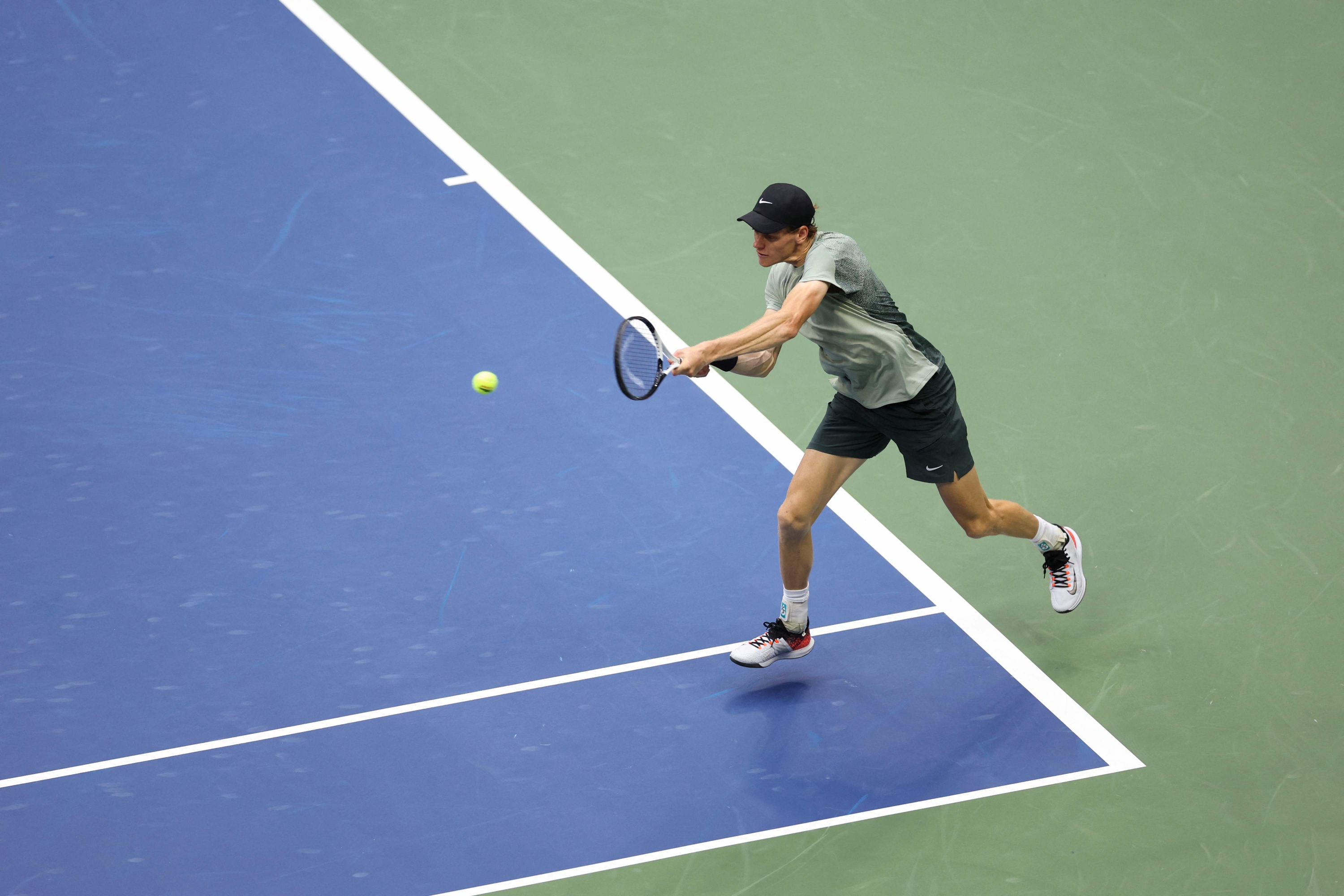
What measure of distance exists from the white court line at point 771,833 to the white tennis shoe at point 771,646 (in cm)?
83

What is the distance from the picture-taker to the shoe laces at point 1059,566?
22.9ft

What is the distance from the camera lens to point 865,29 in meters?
10.8

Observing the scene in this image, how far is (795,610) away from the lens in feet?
21.9

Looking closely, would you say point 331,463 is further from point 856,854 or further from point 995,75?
point 995,75

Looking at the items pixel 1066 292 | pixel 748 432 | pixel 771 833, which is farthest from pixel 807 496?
pixel 1066 292

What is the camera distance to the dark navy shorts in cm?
634

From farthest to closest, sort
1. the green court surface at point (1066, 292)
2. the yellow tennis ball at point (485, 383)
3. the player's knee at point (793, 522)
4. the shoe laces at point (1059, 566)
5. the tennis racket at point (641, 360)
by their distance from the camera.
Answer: the yellow tennis ball at point (485, 383) → the shoe laces at point (1059, 566) → the player's knee at point (793, 522) → the green court surface at point (1066, 292) → the tennis racket at point (641, 360)

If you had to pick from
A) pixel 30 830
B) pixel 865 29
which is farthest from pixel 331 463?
pixel 865 29

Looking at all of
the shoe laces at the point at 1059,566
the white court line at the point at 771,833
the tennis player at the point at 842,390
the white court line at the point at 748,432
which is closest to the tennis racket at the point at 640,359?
the tennis player at the point at 842,390

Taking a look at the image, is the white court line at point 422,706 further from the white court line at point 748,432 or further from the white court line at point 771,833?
the white court line at point 771,833

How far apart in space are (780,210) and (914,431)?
3.75ft

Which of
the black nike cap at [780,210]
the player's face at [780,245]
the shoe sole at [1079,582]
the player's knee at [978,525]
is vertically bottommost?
the shoe sole at [1079,582]

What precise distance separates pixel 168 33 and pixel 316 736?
6090 millimetres

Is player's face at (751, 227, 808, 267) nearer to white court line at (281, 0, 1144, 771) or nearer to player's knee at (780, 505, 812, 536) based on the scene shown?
player's knee at (780, 505, 812, 536)
